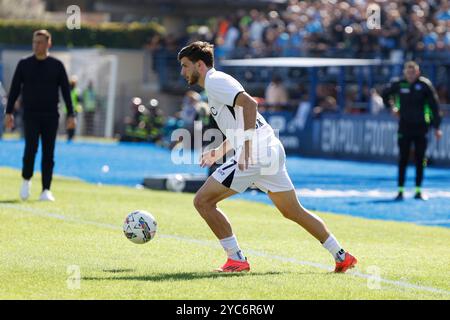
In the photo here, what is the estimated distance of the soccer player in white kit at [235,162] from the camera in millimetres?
9445

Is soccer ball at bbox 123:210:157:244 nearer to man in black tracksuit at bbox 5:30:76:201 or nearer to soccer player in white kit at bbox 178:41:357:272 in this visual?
soccer player in white kit at bbox 178:41:357:272

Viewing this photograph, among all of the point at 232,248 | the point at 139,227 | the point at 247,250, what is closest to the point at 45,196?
the point at 247,250

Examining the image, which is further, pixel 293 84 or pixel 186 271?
pixel 293 84

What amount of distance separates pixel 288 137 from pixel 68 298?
25583 millimetres

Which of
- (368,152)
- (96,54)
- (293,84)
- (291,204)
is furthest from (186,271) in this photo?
(96,54)

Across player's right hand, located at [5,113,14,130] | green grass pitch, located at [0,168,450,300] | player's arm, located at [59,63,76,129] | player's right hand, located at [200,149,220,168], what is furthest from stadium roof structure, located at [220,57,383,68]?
player's right hand, located at [200,149,220,168]

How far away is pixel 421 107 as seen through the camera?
1905 cm

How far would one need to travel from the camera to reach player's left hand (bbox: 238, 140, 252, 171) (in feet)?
30.9

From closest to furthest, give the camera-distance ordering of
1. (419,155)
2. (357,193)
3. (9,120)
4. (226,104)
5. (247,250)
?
(226,104) < (247,250) < (9,120) < (419,155) < (357,193)

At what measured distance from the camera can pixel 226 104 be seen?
9430 mm

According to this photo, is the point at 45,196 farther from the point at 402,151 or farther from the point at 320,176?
the point at 320,176

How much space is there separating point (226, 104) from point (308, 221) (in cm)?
123
